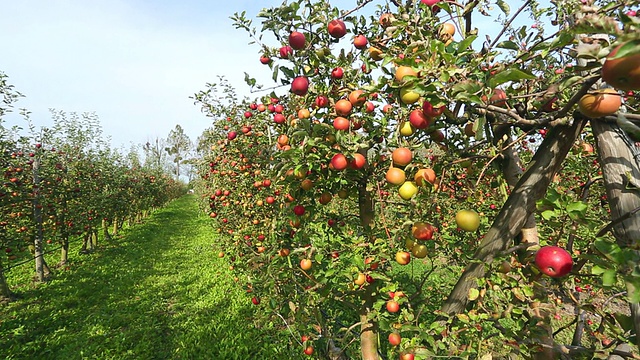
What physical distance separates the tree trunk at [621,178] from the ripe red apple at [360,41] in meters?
1.39

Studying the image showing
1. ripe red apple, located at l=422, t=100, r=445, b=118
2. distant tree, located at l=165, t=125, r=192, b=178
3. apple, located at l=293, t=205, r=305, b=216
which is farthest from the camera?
distant tree, located at l=165, t=125, r=192, b=178

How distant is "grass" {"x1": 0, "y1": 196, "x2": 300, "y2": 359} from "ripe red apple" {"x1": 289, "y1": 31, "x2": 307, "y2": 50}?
3942 millimetres

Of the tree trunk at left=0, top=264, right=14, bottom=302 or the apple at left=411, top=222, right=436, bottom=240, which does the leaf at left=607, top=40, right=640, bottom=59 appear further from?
the tree trunk at left=0, top=264, right=14, bottom=302

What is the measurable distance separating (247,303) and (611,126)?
20.7ft

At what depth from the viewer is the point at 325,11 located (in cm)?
195

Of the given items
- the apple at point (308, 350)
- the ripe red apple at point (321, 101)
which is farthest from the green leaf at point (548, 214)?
the apple at point (308, 350)

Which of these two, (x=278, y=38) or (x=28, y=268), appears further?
(x=28, y=268)

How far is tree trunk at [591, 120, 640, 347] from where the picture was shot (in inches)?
38.3

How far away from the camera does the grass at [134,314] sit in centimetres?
454

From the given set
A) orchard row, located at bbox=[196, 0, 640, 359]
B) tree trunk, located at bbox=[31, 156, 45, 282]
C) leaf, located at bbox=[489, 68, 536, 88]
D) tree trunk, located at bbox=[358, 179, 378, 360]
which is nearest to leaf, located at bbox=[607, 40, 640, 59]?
orchard row, located at bbox=[196, 0, 640, 359]

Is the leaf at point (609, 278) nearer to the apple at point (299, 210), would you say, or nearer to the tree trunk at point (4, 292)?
the apple at point (299, 210)

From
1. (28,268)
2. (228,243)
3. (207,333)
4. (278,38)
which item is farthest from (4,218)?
(278,38)

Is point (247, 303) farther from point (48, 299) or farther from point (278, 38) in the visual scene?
point (278, 38)

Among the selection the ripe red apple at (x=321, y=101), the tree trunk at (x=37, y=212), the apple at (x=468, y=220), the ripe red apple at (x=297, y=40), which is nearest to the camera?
the apple at (x=468, y=220)
